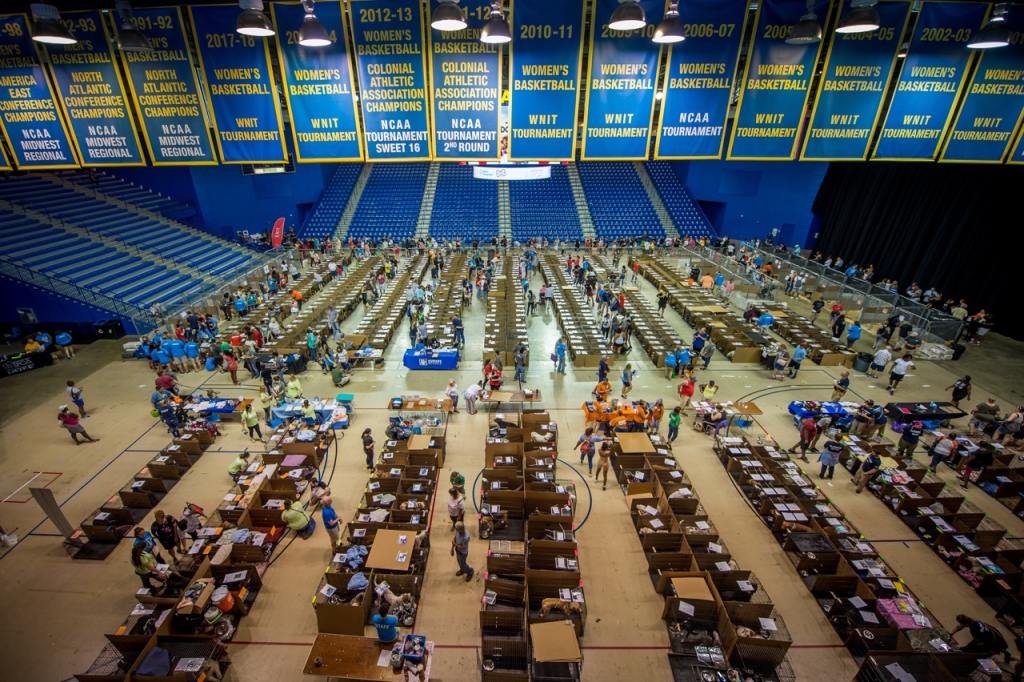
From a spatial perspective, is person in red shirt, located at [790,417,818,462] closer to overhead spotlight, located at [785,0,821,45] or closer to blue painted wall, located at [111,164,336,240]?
overhead spotlight, located at [785,0,821,45]

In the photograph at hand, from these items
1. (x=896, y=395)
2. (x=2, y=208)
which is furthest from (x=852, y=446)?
(x=2, y=208)

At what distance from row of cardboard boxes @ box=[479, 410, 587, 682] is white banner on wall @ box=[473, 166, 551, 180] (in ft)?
116

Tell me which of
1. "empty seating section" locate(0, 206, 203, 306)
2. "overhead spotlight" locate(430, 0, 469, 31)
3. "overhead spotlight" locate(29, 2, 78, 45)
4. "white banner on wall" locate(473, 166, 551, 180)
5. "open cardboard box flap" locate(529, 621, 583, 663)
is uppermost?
"overhead spotlight" locate(430, 0, 469, 31)

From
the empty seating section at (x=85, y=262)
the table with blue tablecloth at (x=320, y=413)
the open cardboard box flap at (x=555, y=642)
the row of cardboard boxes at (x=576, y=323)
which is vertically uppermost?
the empty seating section at (x=85, y=262)

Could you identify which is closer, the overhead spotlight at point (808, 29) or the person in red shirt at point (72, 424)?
the overhead spotlight at point (808, 29)

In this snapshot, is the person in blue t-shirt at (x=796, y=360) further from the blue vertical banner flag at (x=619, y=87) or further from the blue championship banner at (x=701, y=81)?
the blue vertical banner flag at (x=619, y=87)

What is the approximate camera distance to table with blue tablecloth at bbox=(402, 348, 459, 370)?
18.0 meters

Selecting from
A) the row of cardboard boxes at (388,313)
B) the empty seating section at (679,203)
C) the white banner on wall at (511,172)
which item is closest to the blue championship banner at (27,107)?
the row of cardboard boxes at (388,313)

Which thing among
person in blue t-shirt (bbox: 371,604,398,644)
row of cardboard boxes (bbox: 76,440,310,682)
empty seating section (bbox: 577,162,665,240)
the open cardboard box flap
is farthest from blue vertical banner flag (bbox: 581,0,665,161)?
empty seating section (bbox: 577,162,665,240)

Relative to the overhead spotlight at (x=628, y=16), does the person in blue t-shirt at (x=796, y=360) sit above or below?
below

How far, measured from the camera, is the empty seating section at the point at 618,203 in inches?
1583

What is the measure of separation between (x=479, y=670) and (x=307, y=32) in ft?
38.9

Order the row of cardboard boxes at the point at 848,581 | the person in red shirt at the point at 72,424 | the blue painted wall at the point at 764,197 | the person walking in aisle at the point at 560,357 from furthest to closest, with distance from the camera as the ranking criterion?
the blue painted wall at the point at 764,197 < the person walking in aisle at the point at 560,357 < the person in red shirt at the point at 72,424 < the row of cardboard boxes at the point at 848,581

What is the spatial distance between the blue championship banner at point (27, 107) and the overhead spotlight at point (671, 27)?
11.8 m
